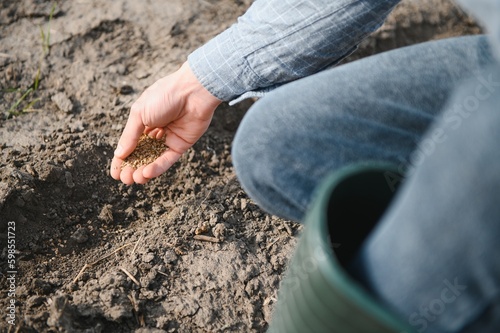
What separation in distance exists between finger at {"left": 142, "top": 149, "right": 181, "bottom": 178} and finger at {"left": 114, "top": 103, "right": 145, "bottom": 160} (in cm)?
8

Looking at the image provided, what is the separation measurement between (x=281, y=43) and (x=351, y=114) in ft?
1.23

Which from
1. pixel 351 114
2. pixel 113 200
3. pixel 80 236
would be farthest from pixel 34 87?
pixel 351 114

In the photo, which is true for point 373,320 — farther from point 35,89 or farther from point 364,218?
point 35,89

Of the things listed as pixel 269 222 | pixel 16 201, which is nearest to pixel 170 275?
pixel 269 222

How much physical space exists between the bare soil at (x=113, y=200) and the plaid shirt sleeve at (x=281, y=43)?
0.46 m

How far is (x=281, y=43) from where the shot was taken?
1.50 metres

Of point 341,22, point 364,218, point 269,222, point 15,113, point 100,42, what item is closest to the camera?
point 364,218

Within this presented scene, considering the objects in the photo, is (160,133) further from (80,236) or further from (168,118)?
(80,236)

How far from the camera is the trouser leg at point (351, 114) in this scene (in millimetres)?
1218

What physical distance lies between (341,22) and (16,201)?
1.12m

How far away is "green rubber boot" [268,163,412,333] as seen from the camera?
0.89 metres

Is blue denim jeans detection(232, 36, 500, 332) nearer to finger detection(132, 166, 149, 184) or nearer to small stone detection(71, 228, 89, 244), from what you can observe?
finger detection(132, 166, 149, 184)

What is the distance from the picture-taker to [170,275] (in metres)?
1.66

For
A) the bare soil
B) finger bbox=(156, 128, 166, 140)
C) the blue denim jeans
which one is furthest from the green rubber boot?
finger bbox=(156, 128, 166, 140)
